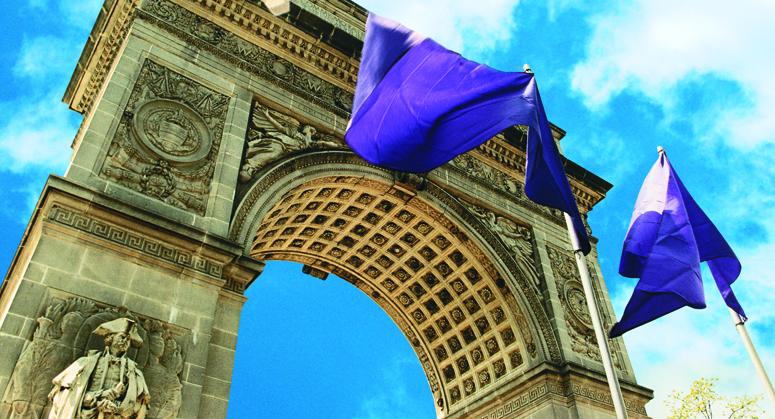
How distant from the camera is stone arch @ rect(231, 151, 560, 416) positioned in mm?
16969

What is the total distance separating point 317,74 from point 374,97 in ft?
20.3

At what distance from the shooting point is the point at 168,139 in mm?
13133

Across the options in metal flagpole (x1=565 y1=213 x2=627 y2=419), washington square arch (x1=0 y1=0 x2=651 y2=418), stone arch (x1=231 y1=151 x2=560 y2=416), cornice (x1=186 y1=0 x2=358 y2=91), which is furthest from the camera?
stone arch (x1=231 y1=151 x2=560 y2=416)

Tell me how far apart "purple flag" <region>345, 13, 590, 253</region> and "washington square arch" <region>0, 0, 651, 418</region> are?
3550 mm

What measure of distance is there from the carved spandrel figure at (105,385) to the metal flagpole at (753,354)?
10.6 metres

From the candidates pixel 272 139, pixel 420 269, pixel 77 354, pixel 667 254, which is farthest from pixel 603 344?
pixel 420 269

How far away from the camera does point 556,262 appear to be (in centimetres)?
1952

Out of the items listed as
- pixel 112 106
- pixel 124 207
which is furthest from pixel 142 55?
pixel 124 207

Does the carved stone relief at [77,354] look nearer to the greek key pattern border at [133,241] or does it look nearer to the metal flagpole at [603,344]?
the greek key pattern border at [133,241]

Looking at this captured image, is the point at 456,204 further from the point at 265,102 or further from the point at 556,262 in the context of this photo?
the point at 265,102

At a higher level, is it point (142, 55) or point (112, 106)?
point (142, 55)

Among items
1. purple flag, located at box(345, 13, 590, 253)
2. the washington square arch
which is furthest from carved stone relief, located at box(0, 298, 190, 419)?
purple flag, located at box(345, 13, 590, 253)

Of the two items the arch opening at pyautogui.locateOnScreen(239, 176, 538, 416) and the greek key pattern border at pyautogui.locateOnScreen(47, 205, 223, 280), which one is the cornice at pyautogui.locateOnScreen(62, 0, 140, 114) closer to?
the arch opening at pyautogui.locateOnScreen(239, 176, 538, 416)

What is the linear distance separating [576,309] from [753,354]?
22.3ft
